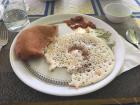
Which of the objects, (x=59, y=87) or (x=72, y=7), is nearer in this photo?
(x=59, y=87)

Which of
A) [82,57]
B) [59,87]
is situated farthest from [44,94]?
[82,57]

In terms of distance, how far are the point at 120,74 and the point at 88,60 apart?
93mm

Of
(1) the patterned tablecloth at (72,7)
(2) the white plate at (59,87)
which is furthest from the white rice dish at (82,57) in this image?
(1) the patterned tablecloth at (72,7)

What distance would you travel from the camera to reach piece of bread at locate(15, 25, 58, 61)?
0.61 m

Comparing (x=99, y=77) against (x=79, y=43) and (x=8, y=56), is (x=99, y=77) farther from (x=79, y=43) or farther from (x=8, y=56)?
(x=8, y=56)

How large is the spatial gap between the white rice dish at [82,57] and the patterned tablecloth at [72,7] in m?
0.20

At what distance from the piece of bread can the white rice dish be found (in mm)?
22

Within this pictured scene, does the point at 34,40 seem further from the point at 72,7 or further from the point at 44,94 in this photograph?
the point at 72,7

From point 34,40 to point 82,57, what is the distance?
15 cm

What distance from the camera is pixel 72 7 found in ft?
2.87

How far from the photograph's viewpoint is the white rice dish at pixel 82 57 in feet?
1.87

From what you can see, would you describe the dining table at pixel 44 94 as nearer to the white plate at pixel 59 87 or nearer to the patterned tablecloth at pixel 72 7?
the white plate at pixel 59 87

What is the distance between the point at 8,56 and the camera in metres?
0.65

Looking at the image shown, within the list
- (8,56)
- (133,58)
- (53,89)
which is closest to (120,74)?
(133,58)
